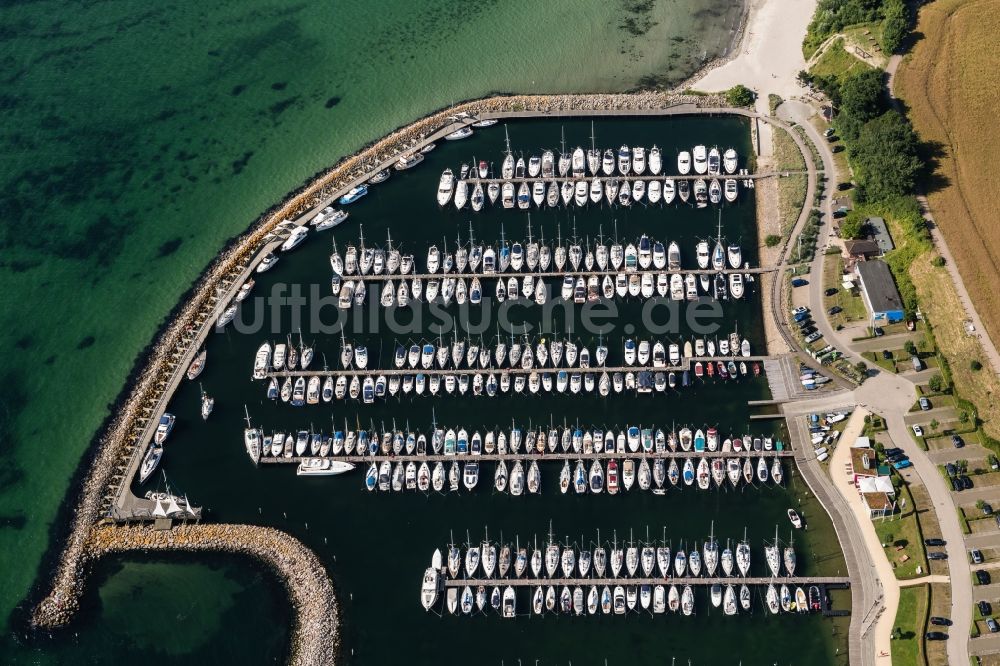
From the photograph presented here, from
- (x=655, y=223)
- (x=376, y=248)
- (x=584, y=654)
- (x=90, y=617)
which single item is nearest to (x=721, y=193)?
(x=655, y=223)

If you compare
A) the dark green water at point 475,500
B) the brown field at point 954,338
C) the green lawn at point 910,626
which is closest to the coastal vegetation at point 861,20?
the dark green water at point 475,500

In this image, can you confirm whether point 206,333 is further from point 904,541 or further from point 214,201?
point 904,541

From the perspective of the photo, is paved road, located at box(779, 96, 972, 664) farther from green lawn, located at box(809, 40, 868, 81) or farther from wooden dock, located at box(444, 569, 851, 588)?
green lawn, located at box(809, 40, 868, 81)

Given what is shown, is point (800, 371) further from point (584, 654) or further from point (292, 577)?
point (292, 577)

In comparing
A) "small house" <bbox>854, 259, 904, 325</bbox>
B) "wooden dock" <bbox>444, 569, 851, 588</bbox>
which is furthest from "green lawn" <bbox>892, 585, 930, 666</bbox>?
"small house" <bbox>854, 259, 904, 325</bbox>

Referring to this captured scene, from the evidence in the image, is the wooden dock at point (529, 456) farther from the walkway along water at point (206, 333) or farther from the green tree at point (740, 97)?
the green tree at point (740, 97)
